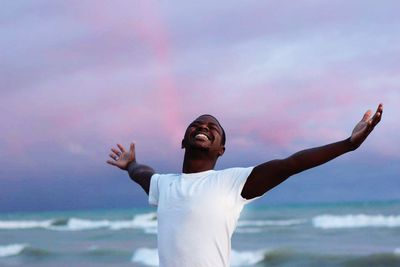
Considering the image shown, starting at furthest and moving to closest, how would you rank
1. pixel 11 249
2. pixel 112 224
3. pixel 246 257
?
1. pixel 112 224
2. pixel 11 249
3. pixel 246 257

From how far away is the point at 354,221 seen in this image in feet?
63.6

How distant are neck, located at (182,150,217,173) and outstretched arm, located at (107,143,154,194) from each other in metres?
0.43

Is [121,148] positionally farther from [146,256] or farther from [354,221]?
[354,221]

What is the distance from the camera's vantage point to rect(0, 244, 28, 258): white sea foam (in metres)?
14.4

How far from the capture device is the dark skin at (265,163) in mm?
2615

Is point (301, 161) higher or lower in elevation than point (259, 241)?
higher

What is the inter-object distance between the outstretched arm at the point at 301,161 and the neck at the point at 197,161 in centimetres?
23

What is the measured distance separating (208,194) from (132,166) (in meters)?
0.99

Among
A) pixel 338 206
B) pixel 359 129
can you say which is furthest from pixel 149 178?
pixel 338 206

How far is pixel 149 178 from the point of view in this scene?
3.41 m

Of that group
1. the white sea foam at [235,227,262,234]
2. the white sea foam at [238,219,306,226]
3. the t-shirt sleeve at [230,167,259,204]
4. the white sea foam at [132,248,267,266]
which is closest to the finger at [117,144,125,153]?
the t-shirt sleeve at [230,167,259,204]

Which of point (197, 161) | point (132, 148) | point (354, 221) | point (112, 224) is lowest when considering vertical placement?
point (354, 221)

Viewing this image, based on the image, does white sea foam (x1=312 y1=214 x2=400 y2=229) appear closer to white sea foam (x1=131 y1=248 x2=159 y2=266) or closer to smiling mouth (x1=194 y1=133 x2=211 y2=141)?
white sea foam (x1=131 y1=248 x2=159 y2=266)

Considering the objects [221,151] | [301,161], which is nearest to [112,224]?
[221,151]
